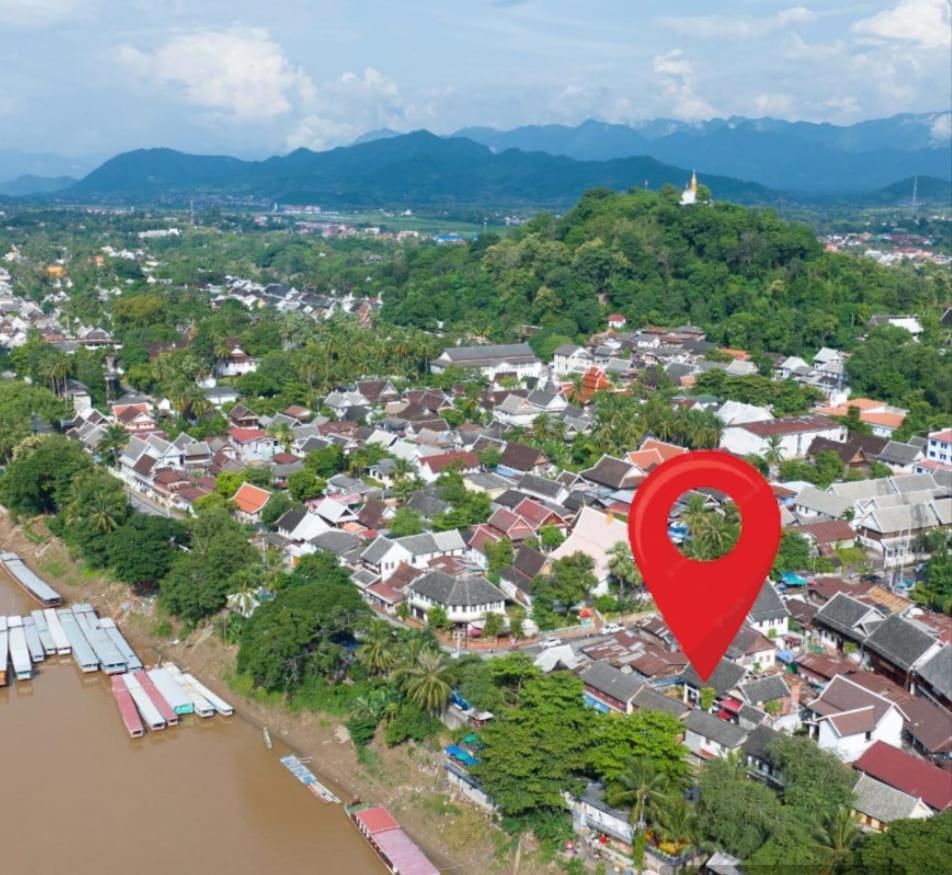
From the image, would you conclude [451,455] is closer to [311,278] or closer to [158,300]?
[158,300]

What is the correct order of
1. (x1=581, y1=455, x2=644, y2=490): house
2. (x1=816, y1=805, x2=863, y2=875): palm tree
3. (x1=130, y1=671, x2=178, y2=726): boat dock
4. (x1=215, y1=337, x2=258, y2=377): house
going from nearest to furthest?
(x1=816, y1=805, x2=863, y2=875): palm tree → (x1=130, y1=671, x2=178, y2=726): boat dock → (x1=581, y1=455, x2=644, y2=490): house → (x1=215, y1=337, x2=258, y2=377): house

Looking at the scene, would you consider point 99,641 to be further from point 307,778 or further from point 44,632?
point 307,778

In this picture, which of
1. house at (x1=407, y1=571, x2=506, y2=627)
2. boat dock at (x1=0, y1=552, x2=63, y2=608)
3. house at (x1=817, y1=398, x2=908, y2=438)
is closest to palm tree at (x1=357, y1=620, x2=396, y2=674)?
house at (x1=407, y1=571, x2=506, y2=627)

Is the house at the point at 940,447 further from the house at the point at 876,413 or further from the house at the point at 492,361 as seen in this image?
the house at the point at 492,361

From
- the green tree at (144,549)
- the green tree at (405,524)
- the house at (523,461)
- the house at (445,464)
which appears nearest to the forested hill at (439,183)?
the house at (523,461)

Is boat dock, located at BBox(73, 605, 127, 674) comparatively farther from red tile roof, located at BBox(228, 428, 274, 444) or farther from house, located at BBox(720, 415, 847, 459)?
house, located at BBox(720, 415, 847, 459)
